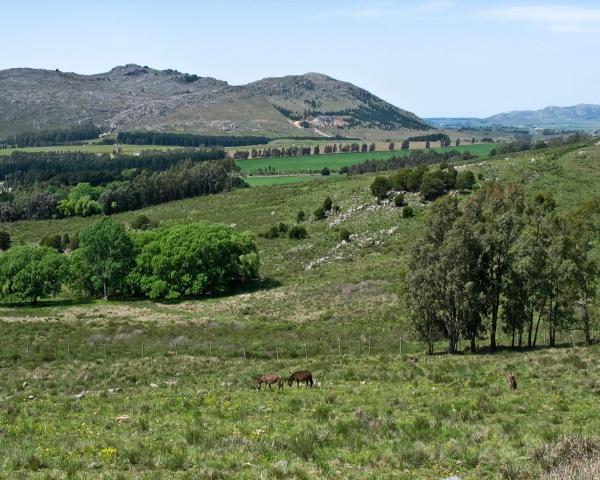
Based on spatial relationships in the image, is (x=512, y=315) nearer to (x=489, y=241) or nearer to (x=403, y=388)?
(x=489, y=241)

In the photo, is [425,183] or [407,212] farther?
[425,183]

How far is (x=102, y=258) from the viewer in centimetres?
7181

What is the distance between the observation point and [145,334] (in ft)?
159

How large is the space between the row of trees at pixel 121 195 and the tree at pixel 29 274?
84.5 m

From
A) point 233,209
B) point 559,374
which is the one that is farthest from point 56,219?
point 559,374

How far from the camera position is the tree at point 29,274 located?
68.2 meters

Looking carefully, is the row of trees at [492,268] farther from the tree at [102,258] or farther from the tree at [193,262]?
the tree at [102,258]

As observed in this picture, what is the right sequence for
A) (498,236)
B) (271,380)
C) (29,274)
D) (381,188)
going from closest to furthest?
1. (271,380)
2. (498,236)
3. (29,274)
4. (381,188)

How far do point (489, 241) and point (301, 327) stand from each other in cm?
1898

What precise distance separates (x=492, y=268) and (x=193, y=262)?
40231 mm

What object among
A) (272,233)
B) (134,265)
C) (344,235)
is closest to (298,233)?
(272,233)

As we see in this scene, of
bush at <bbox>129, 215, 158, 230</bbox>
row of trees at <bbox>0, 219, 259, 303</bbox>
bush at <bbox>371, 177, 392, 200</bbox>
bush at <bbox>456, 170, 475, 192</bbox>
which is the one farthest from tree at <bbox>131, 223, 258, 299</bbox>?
bush at <bbox>129, 215, 158, 230</bbox>

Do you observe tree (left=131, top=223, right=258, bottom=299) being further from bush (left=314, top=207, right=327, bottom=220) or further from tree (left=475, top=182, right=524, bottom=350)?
tree (left=475, top=182, right=524, bottom=350)

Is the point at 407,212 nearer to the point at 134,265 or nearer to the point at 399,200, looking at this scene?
the point at 399,200
